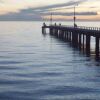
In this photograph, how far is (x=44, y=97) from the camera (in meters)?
37.1

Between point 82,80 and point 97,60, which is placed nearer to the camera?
point 82,80

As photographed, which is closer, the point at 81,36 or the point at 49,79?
the point at 49,79

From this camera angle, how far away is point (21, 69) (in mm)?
53125

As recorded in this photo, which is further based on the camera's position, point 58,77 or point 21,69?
point 21,69

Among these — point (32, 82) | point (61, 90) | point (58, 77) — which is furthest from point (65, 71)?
point (61, 90)

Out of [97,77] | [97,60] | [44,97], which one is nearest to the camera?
[44,97]

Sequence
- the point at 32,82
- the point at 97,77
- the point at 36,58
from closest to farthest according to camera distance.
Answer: the point at 32,82 → the point at 97,77 → the point at 36,58

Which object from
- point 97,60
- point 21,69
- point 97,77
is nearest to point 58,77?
point 97,77

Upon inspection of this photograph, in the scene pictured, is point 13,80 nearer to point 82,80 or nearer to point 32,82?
point 32,82

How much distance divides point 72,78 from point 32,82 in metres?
5.36

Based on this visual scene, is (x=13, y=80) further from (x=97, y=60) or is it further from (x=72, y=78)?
(x=97, y=60)

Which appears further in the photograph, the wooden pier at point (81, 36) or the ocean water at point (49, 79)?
the wooden pier at point (81, 36)

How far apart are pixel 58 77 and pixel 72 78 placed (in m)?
1.72

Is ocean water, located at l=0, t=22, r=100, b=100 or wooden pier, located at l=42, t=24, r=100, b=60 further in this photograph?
wooden pier, located at l=42, t=24, r=100, b=60
